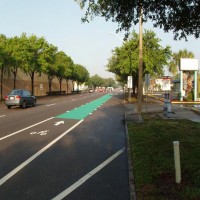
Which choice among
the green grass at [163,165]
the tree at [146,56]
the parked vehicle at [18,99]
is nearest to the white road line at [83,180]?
the green grass at [163,165]

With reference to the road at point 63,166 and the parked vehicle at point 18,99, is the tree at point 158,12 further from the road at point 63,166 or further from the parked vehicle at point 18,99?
the parked vehicle at point 18,99

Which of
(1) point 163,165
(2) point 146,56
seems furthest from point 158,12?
(2) point 146,56

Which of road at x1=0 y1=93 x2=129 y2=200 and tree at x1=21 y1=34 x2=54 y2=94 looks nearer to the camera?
road at x1=0 y1=93 x2=129 y2=200

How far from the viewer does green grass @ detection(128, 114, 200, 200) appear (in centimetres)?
606

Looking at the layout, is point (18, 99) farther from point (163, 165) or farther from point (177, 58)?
point (177, 58)

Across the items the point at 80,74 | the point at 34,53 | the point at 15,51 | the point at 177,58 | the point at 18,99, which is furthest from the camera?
the point at 80,74

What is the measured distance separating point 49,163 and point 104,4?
4.21 meters

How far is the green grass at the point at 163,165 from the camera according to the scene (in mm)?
6059

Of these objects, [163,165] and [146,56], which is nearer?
[163,165]

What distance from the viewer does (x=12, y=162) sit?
870 centimetres

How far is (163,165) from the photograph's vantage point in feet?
26.3

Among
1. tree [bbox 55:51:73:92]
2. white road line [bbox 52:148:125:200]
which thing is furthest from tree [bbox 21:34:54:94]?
white road line [bbox 52:148:125:200]

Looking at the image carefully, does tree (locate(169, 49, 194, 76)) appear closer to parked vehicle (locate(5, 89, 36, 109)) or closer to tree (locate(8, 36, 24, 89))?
tree (locate(8, 36, 24, 89))

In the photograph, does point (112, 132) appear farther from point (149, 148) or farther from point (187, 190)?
point (187, 190)
